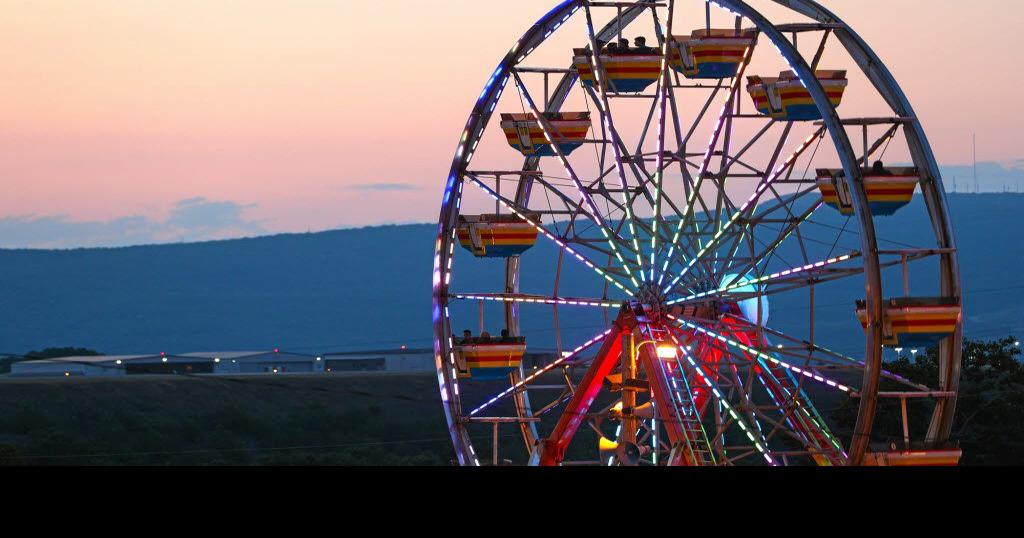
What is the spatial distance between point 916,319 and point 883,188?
6.94ft

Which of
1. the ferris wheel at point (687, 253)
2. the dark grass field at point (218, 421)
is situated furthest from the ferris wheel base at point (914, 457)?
the dark grass field at point (218, 421)

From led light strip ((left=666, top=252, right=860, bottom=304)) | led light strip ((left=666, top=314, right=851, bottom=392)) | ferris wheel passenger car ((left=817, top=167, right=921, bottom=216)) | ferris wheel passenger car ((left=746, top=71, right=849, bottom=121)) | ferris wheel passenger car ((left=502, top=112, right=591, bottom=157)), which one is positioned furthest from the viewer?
ferris wheel passenger car ((left=502, top=112, right=591, bottom=157))

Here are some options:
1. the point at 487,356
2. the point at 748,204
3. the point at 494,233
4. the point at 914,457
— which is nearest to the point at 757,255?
the point at 748,204

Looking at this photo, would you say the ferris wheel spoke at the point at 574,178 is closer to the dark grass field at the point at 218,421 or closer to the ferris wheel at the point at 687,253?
the ferris wheel at the point at 687,253

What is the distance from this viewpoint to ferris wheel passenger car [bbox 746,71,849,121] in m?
Answer: 26.1

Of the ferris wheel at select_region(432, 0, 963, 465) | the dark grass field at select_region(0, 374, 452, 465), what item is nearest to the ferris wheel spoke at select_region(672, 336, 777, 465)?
the ferris wheel at select_region(432, 0, 963, 465)

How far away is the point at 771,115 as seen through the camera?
26547mm

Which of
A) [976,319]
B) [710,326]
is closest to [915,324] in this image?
[710,326]

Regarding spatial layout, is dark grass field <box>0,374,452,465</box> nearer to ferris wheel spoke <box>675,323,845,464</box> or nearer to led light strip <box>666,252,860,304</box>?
ferris wheel spoke <box>675,323,845,464</box>

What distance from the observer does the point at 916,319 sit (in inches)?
902

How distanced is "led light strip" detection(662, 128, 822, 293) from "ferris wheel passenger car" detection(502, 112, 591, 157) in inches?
135
